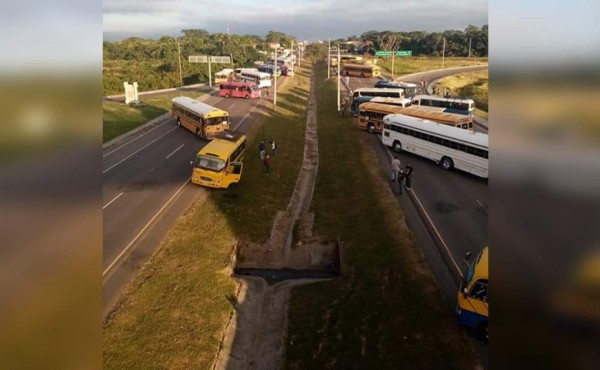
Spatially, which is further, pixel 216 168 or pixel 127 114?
pixel 127 114

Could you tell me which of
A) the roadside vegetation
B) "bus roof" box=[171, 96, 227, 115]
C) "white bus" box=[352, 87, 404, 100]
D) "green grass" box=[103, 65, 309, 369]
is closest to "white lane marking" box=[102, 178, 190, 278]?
"green grass" box=[103, 65, 309, 369]

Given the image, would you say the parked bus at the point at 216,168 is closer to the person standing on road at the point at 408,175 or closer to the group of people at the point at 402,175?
the group of people at the point at 402,175

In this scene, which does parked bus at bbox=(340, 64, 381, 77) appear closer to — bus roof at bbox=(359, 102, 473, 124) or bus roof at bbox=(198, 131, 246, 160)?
bus roof at bbox=(359, 102, 473, 124)

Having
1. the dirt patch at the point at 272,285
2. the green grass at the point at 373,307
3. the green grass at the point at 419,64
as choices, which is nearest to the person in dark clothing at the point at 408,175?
the green grass at the point at 373,307

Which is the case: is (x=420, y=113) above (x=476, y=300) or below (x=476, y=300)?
→ above

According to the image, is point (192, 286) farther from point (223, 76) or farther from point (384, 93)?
point (223, 76)

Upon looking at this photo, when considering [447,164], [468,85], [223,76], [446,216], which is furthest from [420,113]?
[223,76]
